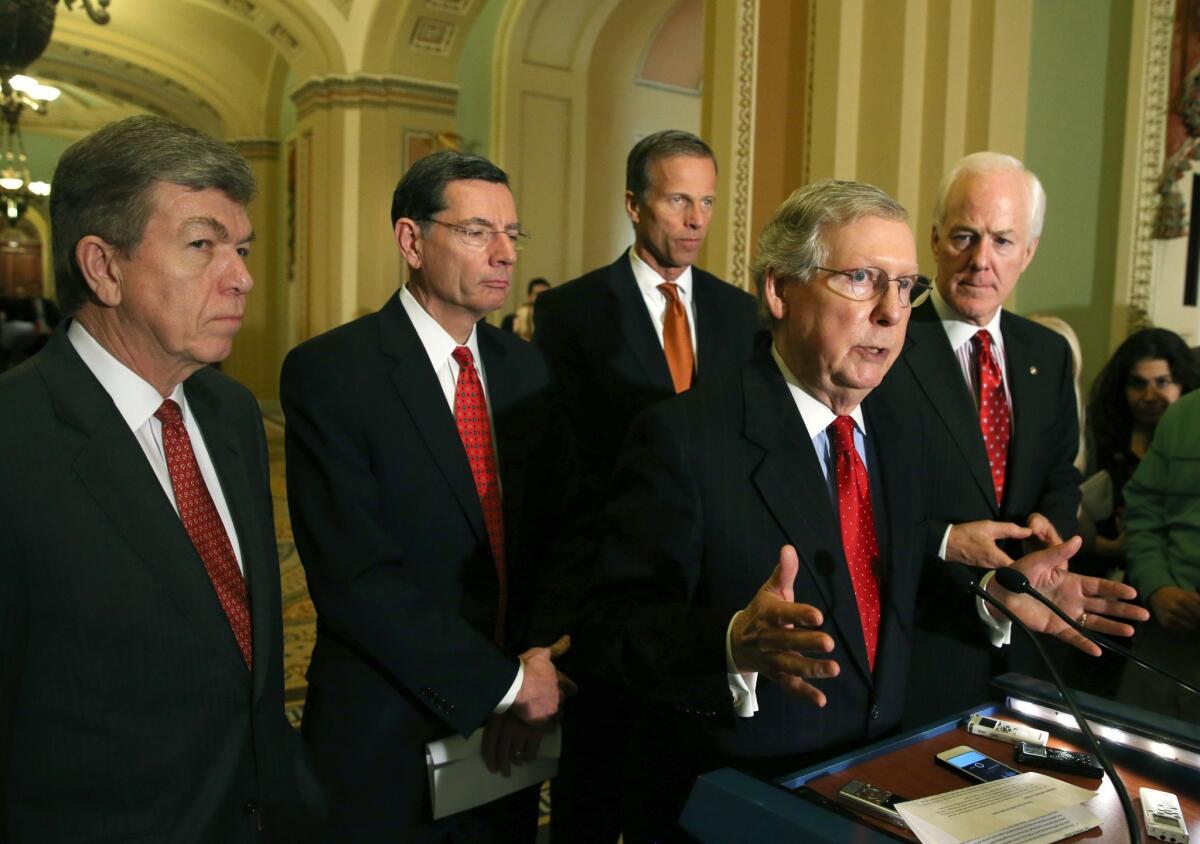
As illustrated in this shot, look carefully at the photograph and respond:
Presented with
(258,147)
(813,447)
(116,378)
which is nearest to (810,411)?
(813,447)

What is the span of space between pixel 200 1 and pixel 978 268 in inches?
500

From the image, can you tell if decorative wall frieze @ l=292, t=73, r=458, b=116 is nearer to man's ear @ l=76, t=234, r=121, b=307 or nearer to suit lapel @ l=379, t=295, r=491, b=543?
suit lapel @ l=379, t=295, r=491, b=543

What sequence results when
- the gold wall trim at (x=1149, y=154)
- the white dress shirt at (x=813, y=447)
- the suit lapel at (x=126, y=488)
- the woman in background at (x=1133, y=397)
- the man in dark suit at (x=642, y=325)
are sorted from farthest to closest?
the gold wall trim at (x=1149, y=154) → the woman in background at (x=1133, y=397) → the man in dark suit at (x=642, y=325) → the white dress shirt at (x=813, y=447) → the suit lapel at (x=126, y=488)

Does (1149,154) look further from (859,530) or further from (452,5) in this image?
(452,5)

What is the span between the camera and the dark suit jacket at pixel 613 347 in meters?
2.29

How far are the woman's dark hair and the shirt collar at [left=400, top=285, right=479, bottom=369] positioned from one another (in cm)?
216

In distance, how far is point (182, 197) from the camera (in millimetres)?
1355

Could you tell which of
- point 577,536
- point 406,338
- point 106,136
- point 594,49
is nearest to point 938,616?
point 577,536

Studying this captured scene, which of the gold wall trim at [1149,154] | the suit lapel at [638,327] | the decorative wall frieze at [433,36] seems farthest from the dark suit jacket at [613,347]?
the decorative wall frieze at [433,36]

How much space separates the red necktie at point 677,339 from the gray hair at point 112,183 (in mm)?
1221

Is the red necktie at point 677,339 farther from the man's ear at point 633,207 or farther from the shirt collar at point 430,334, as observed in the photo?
the shirt collar at point 430,334

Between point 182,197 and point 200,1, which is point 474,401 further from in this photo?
point 200,1

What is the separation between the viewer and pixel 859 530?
1.52m

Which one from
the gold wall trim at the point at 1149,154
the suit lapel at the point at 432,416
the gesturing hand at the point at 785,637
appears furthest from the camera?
the gold wall trim at the point at 1149,154
